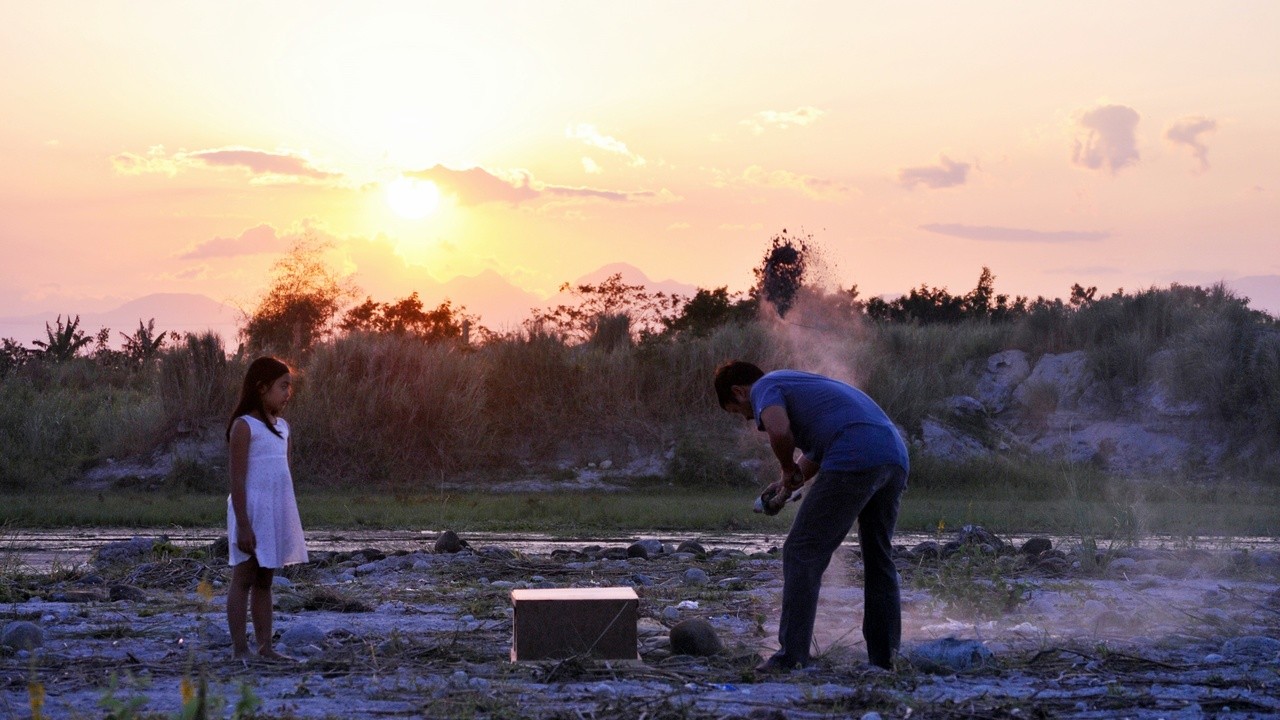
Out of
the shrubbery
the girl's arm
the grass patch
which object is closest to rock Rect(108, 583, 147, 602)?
the girl's arm

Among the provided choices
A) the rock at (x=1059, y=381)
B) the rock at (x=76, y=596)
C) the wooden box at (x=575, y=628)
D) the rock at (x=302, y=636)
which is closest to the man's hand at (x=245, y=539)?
the rock at (x=302, y=636)

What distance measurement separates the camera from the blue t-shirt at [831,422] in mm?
7133

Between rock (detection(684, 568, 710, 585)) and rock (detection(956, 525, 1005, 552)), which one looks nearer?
rock (detection(684, 568, 710, 585))

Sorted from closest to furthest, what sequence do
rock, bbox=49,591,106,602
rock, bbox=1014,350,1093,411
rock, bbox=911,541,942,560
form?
rock, bbox=49,591,106,602
rock, bbox=911,541,942,560
rock, bbox=1014,350,1093,411

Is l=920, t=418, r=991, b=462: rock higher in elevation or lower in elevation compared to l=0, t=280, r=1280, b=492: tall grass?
lower

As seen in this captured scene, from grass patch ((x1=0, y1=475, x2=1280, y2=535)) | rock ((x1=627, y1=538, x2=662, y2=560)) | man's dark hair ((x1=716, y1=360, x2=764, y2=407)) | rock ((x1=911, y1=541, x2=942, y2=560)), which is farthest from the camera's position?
grass patch ((x1=0, y1=475, x2=1280, y2=535))

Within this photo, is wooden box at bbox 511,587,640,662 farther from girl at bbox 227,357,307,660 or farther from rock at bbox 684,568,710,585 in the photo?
rock at bbox 684,568,710,585

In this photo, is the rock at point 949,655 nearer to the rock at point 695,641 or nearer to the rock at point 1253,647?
the rock at point 695,641

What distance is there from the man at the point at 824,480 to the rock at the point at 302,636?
2649 millimetres

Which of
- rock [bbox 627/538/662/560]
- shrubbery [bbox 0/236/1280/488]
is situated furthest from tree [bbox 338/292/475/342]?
rock [bbox 627/538/662/560]

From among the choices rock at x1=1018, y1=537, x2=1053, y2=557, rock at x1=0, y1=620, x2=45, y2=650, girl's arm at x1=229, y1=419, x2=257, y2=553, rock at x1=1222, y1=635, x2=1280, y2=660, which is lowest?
rock at x1=1018, y1=537, x2=1053, y2=557

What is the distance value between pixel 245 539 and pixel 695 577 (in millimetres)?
4866

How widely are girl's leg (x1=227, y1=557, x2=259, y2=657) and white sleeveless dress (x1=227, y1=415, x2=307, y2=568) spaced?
62 mm

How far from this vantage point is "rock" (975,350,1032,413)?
105ft
